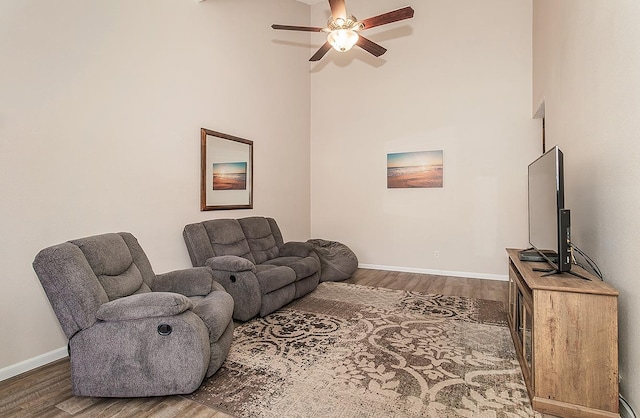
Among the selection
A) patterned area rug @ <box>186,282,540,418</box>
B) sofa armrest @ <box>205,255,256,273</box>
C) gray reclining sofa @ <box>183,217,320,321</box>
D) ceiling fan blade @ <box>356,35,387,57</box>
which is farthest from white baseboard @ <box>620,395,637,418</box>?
ceiling fan blade @ <box>356,35,387,57</box>

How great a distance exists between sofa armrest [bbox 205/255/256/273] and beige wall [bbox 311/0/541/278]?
3065mm

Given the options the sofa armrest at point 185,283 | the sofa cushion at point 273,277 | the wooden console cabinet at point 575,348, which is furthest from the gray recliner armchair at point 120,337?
the wooden console cabinet at point 575,348

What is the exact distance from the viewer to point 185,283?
282 centimetres

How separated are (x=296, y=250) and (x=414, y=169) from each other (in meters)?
2.43

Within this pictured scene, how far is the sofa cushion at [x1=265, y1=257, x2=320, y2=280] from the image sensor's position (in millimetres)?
4003

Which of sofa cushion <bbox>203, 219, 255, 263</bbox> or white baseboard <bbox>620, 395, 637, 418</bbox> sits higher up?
sofa cushion <bbox>203, 219, 255, 263</bbox>

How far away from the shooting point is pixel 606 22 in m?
2.11

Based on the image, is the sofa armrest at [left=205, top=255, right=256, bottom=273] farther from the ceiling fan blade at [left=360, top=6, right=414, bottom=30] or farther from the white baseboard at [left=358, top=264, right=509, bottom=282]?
the white baseboard at [left=358, top=264, right=509, bottom=282]

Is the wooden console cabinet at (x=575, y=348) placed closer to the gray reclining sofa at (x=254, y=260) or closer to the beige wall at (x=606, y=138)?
the beige wall at (x=606, y=138)

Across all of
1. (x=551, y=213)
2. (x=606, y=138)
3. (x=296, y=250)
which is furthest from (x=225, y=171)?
(x=606, y=138)

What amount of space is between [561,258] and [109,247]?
9.92 feet

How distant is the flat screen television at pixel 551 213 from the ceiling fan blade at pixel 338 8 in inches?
88.4

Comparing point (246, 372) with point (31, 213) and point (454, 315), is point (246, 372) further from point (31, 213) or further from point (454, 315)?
point (454, 315)

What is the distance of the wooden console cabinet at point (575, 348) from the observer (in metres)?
1.76
